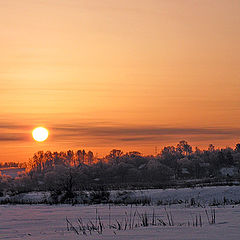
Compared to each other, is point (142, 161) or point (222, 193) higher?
point (142, 161)

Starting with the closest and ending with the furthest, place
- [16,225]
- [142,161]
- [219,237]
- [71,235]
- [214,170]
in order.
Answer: [219,237], [71,235], [16,225], [214,170], [142,161]

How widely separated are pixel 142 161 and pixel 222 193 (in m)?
116

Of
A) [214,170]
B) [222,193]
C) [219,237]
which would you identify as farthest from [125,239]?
[214,170]

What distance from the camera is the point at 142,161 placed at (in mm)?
140375

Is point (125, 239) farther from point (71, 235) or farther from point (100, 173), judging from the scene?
point (100, 173)

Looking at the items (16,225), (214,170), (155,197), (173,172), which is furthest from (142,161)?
(16,225)

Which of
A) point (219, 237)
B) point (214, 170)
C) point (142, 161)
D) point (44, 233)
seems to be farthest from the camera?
point (142, 161)

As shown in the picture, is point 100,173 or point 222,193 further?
point 100,173

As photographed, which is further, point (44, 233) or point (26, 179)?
point (26, 179)

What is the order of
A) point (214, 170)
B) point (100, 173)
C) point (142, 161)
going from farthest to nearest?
point (142, 161), point (100, 173), point (214, 170)

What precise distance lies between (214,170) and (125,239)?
102 meters

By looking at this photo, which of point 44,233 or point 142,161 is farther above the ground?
point 142,161

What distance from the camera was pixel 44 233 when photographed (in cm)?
1012

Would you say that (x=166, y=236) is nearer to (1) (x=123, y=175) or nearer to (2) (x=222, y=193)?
(2) (x=222, y=193)
